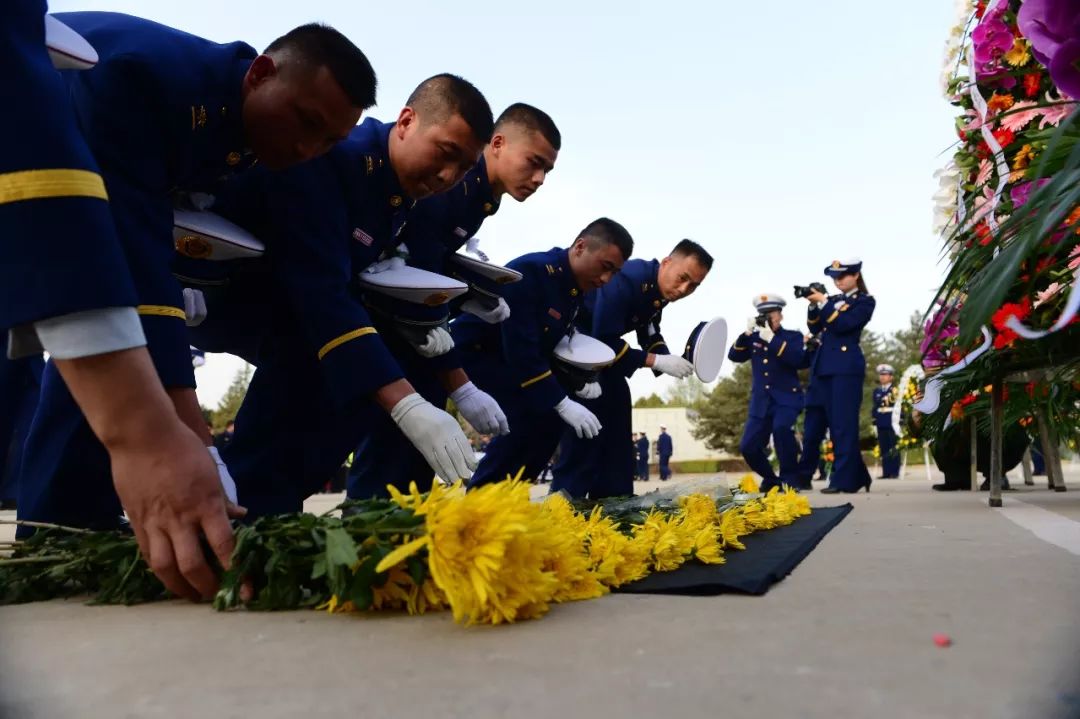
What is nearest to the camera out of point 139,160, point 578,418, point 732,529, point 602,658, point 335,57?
point 602,658

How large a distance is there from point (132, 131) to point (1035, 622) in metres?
1.98

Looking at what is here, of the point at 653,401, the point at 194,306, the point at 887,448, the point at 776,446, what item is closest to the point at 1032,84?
the point at 194,306

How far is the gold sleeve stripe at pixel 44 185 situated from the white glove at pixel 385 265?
169 cm

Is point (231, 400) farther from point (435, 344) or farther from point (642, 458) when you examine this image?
point (435, 344)

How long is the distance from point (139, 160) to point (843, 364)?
714cm

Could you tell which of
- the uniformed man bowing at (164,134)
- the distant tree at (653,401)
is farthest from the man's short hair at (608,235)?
the distant tree at (653,401)

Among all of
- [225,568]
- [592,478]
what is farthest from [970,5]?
[225,568]

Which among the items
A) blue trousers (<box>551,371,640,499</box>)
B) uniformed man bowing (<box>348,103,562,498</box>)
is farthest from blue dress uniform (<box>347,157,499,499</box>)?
blue trousers (<box>551,371,640,499</box>)

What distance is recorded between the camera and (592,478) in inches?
205

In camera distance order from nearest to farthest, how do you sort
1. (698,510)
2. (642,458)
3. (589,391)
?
(698,510) → (589,391) → (642,458)

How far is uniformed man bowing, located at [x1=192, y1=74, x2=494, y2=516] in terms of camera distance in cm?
235

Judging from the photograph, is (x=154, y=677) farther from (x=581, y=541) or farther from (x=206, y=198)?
(x=206, y=198)

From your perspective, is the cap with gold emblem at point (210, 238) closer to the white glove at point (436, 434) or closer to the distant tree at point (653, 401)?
the white glove at point (436, 434)

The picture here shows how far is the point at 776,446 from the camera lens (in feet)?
28.0
